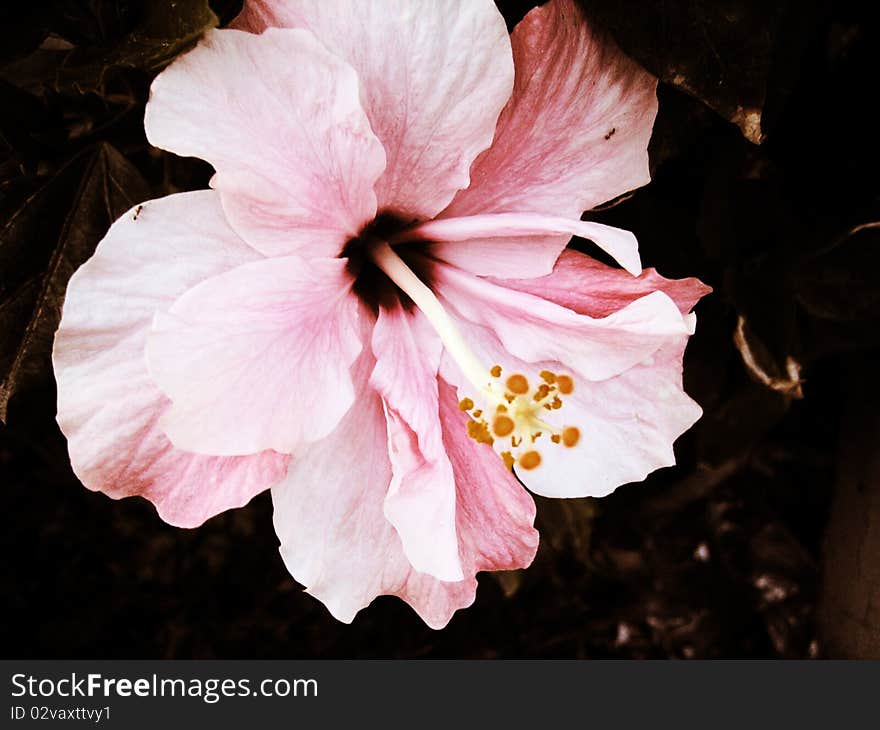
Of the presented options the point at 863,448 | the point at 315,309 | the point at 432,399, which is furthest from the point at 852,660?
the point at 315,309

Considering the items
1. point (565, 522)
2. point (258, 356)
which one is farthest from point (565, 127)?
point (565, 522)

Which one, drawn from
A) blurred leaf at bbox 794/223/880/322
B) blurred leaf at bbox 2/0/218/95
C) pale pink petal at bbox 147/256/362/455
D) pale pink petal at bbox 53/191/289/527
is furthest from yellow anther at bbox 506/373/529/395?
blurred leaf at bbox 794/223/880/322

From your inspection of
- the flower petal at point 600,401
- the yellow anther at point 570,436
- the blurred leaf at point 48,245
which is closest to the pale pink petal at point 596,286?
the flower petal at point 600,401

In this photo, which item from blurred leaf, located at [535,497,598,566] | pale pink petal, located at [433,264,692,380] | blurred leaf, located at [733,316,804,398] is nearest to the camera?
pale pink petal, located at [433,264,692,380]

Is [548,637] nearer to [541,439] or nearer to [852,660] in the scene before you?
[852,660]

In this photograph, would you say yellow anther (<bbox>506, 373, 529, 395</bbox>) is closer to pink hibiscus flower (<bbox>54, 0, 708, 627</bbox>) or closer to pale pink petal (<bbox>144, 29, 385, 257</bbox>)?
pink hibiscus flower (<bbox>54, 0, 708, 627</bbox>)

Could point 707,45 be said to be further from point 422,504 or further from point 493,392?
point 422,504
